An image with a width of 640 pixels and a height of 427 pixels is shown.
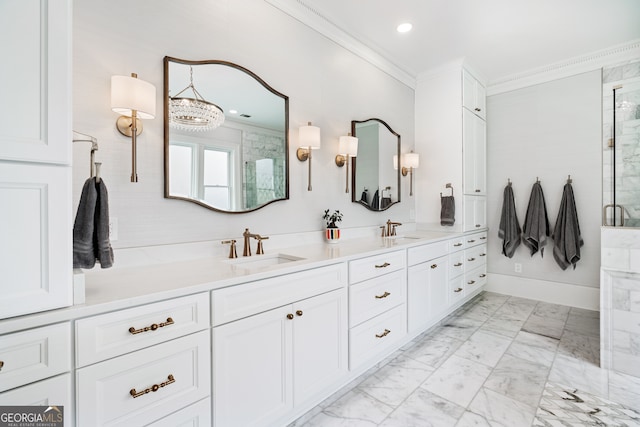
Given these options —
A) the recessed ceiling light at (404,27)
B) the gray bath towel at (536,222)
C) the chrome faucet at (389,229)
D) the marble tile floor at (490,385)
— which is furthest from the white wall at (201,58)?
the gray bath towel at (536,222)

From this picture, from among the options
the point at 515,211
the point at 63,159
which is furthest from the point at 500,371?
the point at 63,159

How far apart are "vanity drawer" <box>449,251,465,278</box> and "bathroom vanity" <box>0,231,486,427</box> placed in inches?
41.0

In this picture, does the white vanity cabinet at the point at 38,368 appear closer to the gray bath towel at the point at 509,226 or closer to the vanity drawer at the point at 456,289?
the vanity drawer at the point at 456,289

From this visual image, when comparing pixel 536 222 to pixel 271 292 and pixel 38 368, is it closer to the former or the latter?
pixel 271 292

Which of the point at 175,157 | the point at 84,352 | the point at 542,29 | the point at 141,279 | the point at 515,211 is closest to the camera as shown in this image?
the point at 84,352

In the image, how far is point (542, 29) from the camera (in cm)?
279

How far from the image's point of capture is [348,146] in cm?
259

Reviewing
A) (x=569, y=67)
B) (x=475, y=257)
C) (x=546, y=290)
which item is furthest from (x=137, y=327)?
(x=569, y=67)

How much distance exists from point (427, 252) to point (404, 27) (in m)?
2.01

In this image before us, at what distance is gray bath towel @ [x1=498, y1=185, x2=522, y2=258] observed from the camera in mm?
3777

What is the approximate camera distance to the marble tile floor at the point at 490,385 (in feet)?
5.66

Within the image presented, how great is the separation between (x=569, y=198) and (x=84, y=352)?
4340mm

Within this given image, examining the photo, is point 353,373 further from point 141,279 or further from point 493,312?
point 493,312

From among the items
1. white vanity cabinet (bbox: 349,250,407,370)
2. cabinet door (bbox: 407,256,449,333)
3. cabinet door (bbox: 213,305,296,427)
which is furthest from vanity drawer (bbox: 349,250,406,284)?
cabinet door (bbox: 213,305,296,427)
